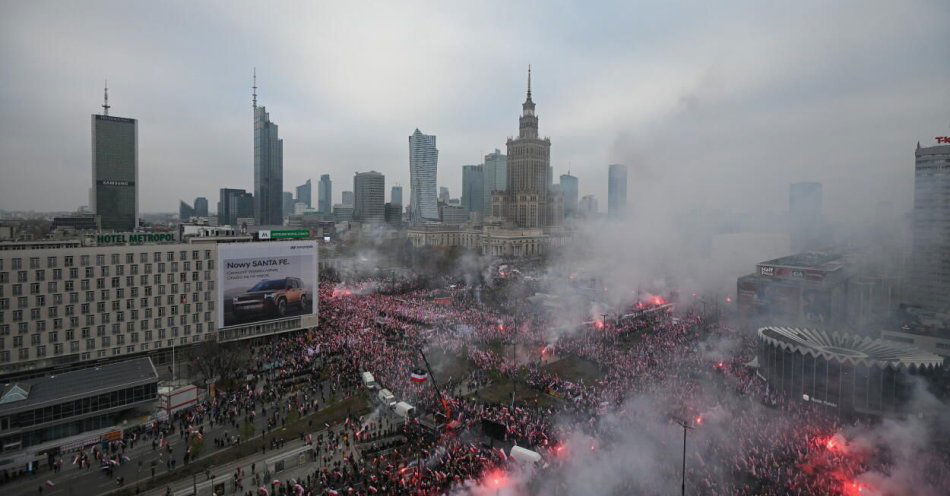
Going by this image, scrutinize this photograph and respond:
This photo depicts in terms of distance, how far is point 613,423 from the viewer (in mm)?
20875

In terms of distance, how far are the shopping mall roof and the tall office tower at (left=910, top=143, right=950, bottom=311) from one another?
24.0m

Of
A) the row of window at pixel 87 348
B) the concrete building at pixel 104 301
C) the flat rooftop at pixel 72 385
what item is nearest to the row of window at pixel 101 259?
the concrete building at pixel 104 301

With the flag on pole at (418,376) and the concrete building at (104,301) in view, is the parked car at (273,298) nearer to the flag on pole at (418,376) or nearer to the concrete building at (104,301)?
the concrete building at (104,301)

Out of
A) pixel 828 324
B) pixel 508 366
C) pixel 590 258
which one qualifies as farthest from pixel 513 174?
pixel 508 366

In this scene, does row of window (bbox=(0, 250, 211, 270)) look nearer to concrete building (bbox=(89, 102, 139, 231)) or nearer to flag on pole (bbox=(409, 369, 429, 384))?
flag on pole (bbox=(409, 369, 429, 384))

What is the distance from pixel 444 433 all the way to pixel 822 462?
15.0m

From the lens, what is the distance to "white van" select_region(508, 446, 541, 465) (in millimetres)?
17797

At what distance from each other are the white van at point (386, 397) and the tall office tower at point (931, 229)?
49535 mm

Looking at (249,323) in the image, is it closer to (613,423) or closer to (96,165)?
(613,423)

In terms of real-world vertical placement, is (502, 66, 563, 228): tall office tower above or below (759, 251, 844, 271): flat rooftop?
above

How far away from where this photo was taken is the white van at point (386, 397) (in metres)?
24.5

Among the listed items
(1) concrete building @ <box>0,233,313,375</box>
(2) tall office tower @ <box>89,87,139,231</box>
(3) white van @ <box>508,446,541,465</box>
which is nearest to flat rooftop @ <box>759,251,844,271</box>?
(3) white van @ <box>508,446,541,465</box>

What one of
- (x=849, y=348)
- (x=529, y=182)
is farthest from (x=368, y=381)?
(x=529, y=182)

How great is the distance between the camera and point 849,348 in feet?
88.8
